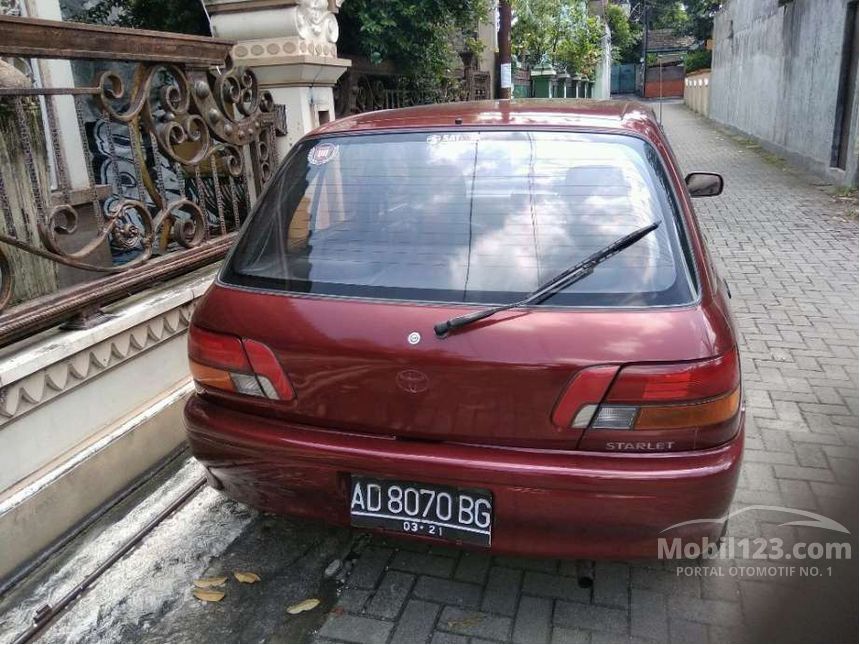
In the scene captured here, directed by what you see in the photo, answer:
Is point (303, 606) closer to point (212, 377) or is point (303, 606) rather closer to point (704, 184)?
point (212, 377)

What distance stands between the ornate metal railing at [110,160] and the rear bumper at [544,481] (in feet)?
4.41

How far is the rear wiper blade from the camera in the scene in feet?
6.75

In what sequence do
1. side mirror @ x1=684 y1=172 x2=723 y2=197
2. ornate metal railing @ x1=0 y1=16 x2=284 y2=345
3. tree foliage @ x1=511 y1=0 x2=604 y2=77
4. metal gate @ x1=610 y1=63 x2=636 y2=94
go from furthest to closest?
metal gate @ x1=610 y1=63 x2=636 y2=94, tree foliage @ x1=511 y1=0 x2=604 y2=77, side mirror @ x1=684 y1=172 x2=723 y2=197, ornate metal railing @ x1=0 y1=16 x2=284 y2=345

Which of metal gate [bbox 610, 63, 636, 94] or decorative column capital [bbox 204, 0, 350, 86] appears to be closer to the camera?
decorative column capital [bbox 204, 0, 350, 86]

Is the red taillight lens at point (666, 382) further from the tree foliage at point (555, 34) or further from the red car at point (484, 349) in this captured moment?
the tree foliage at point (555, 34)

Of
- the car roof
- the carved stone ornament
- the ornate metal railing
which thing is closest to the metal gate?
the carved stone ornament

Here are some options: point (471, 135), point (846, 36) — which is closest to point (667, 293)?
point (471, 135)

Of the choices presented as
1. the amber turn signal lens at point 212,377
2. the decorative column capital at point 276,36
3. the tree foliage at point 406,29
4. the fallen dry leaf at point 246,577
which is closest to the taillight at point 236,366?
the amber turn signal lens at point 212,377

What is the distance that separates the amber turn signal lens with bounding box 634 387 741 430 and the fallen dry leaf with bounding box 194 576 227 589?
1.67 m

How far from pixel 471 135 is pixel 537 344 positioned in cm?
Result: 93

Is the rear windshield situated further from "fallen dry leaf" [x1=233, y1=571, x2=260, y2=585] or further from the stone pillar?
the stone pillar

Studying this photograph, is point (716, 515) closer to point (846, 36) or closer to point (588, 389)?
point (588, 389)

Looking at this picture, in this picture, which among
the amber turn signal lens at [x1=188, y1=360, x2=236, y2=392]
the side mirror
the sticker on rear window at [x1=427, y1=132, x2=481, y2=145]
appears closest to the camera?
the amber turn signal lens at [x1=188, y1=360, x2=236, y2=392]

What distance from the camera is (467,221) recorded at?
2.35 metres
